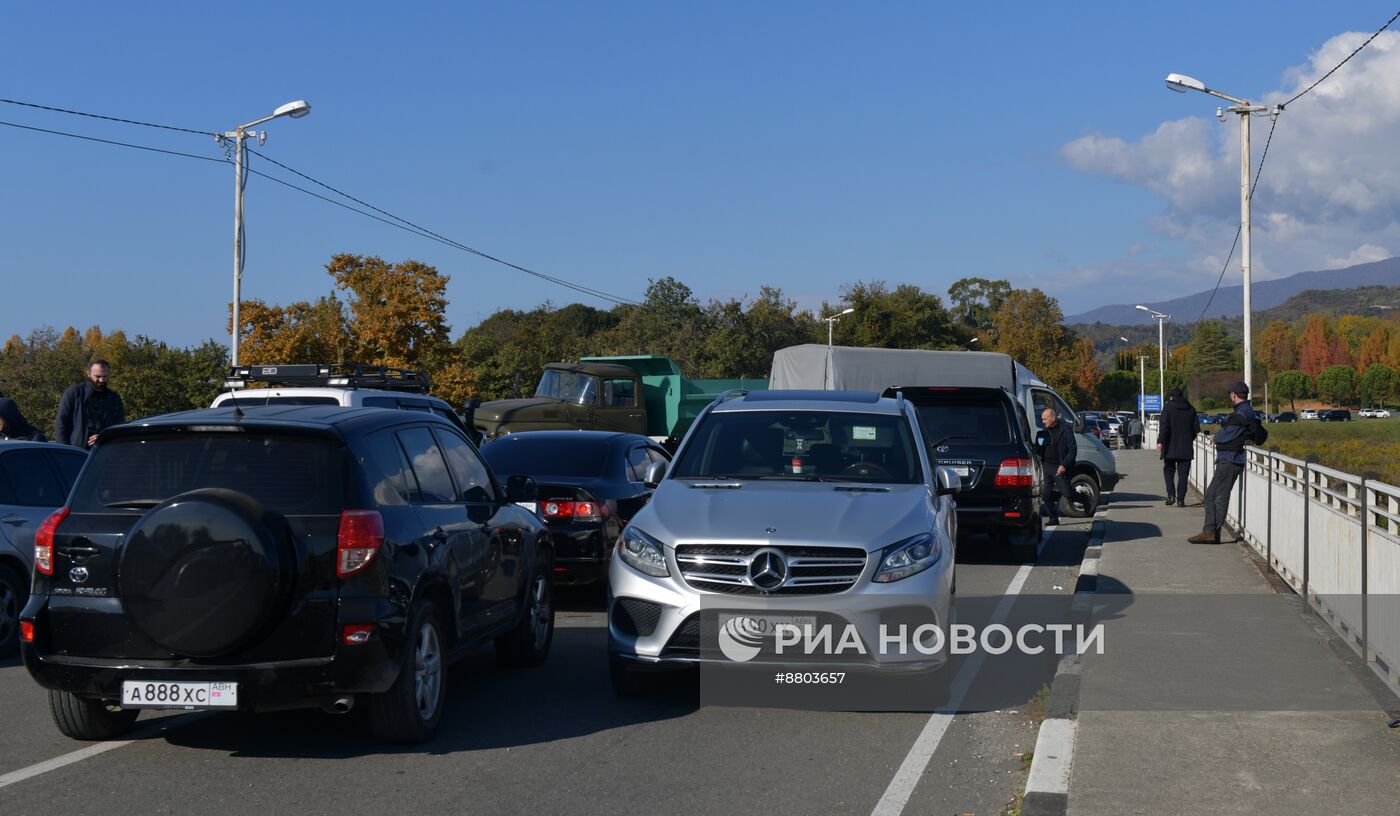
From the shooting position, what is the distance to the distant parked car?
9.48 m

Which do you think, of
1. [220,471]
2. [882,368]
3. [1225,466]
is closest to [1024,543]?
[1225,466]

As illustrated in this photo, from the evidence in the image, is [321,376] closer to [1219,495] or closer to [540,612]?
[540,612]

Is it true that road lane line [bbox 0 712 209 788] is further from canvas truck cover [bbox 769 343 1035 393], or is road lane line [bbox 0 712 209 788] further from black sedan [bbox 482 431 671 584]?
canvas truck cover [bbox 769 343 1035 393]

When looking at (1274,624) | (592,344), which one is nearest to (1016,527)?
(1274,624)

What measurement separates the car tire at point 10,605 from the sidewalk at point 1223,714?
7261mm

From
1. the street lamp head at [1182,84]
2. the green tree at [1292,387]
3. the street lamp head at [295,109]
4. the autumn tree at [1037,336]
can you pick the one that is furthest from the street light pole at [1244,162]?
the green tree at [1292,387]

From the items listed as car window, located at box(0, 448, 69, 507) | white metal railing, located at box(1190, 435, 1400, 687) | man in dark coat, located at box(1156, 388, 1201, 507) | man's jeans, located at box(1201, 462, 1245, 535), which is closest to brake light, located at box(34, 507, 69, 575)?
car window, located at box(0, 448, 69, 507)

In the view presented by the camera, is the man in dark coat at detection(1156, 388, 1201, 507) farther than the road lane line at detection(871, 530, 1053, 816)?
Yes

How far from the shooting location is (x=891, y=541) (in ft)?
23.6

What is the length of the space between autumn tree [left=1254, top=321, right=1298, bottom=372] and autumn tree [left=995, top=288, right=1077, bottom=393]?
259 feet

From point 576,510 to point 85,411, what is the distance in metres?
6.56

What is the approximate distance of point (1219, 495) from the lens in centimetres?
1562

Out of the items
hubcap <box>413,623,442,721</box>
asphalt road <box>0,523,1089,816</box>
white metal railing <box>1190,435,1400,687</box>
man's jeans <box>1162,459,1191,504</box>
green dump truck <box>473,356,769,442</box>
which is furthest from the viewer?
green dump truck <box>473,356,769,442</box>

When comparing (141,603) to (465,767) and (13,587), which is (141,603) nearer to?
(465,767)
